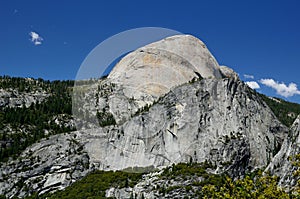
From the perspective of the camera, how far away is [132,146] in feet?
239

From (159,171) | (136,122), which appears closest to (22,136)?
(136,122)

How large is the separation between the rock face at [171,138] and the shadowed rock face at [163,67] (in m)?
0.35

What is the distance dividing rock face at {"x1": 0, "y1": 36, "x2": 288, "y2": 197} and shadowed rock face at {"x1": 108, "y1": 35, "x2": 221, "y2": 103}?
35cm

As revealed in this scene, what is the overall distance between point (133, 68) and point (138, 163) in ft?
89.4

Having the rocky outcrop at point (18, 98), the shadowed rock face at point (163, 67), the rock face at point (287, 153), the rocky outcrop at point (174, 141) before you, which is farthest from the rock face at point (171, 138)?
the rocky outcrop at point (18, 98)

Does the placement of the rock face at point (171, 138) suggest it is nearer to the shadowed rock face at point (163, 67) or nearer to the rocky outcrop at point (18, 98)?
the shadowed rock face at point (163, 67)

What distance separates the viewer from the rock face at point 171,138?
68375 mm

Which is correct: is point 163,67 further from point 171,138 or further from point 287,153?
point 287,153

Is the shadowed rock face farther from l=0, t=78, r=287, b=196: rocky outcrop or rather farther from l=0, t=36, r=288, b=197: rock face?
l=0, t=78, r=287, b=196: rocky outcrop

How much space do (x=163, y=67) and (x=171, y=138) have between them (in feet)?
60.0

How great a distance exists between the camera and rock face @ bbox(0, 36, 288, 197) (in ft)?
224

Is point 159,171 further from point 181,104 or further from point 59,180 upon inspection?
point 59,180

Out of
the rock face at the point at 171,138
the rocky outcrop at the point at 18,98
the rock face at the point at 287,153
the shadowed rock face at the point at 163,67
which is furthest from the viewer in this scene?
the rocky outcrop at the point at 18,98

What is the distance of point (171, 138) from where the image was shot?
71.1 meters
